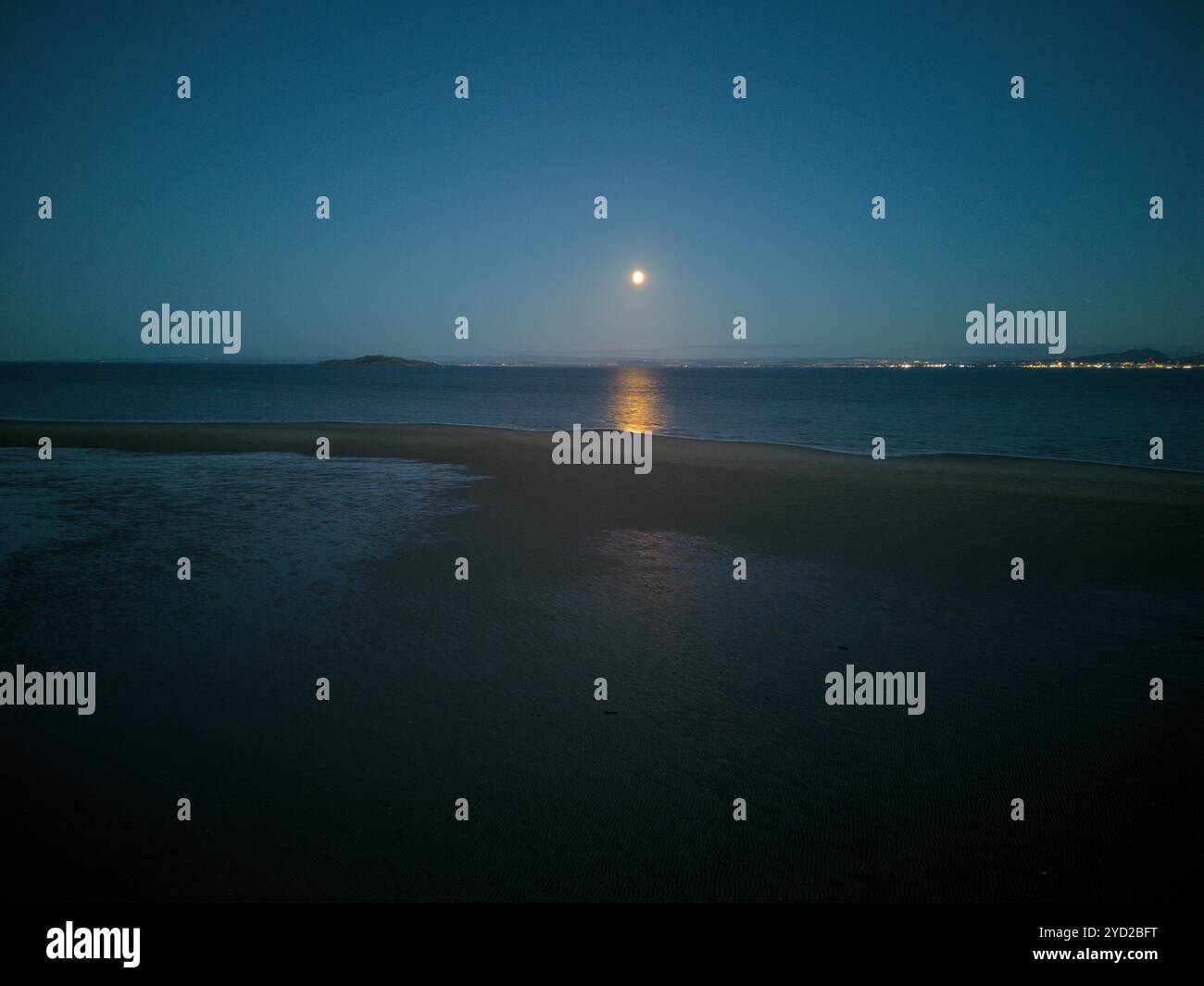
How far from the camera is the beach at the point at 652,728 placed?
206 inches

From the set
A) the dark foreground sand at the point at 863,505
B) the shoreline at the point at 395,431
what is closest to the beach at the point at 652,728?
the dark foreground sand at the point at 863,505

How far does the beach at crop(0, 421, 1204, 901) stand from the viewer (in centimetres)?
523

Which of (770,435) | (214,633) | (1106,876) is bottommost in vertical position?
(1106,876)

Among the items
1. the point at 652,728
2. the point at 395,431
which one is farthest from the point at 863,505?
the point at 395,431

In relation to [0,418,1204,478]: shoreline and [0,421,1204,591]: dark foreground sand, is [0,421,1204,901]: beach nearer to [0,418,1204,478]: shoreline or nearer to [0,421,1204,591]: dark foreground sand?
[0,421,1204,591]: dark foreground sand

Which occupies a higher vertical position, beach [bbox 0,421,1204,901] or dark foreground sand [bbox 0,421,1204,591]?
dark foreground sand [bbox 0,421,1204,591]

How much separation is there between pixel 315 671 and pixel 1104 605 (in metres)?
11.0

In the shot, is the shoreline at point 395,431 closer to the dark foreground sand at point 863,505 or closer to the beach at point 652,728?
the dark foreground sand at point 863,505

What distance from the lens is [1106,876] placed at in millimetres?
5125

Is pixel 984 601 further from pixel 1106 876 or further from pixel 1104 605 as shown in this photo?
pixel 1106 876

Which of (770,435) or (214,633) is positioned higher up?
(770,435)

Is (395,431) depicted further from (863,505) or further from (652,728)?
(652,728)

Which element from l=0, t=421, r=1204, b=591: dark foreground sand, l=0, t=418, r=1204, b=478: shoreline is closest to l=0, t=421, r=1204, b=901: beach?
l=0, t=421, r=1204, b=591: dark foreground sand

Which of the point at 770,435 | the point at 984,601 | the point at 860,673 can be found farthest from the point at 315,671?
the point at 770,435
